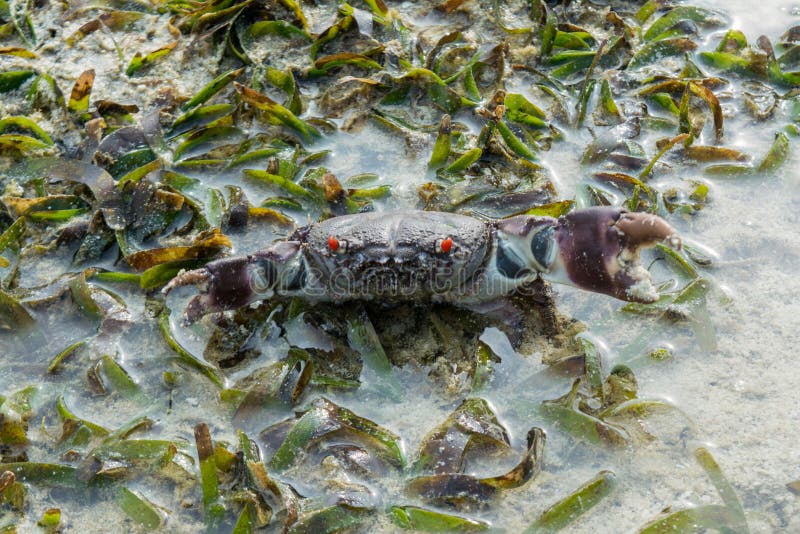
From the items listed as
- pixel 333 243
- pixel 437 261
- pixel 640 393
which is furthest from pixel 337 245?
pixel 640 393

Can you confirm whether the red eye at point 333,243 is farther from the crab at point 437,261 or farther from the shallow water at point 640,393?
the shallow water at point 640,393

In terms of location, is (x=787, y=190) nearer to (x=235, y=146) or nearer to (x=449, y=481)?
(x=449, y=481)

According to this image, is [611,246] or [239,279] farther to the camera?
[239,279]

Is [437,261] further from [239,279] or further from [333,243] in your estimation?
[239,279]

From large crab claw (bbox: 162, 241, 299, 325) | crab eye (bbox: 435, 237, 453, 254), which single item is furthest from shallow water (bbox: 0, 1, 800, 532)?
crab eye (bbox: 435, 237, 453, 254)

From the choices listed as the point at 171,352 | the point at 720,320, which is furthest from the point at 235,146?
the point at 720,320
